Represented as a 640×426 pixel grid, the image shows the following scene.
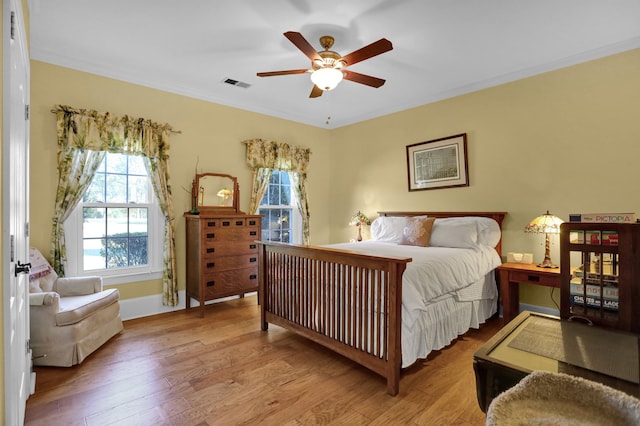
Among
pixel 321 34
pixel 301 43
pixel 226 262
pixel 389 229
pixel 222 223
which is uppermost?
pixel 321 34

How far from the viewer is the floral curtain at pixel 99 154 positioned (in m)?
3.17

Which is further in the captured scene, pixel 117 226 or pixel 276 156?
pixel 276 156

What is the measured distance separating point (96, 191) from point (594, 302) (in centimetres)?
405

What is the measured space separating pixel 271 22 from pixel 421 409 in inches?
115

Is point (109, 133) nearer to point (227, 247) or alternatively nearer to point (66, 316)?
point (227, 247)

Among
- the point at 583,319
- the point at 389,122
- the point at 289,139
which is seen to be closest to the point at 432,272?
the point at 583,319

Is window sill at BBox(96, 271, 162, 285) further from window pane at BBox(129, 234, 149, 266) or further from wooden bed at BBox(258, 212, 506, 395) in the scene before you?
wooden bed at BBox(258, 212, 506, 395)

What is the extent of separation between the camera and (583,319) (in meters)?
1.22

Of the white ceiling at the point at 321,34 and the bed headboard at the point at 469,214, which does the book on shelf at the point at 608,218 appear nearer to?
the white ceiling at the point at 321,34

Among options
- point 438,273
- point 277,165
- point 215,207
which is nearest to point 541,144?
point 438,273

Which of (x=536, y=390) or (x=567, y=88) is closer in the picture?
(x=536, y=390)

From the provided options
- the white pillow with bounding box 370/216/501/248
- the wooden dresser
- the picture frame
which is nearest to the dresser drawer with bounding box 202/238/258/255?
the wooden dresser

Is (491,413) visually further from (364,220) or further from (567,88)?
(364,220)

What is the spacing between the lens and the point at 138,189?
12.3 ft
